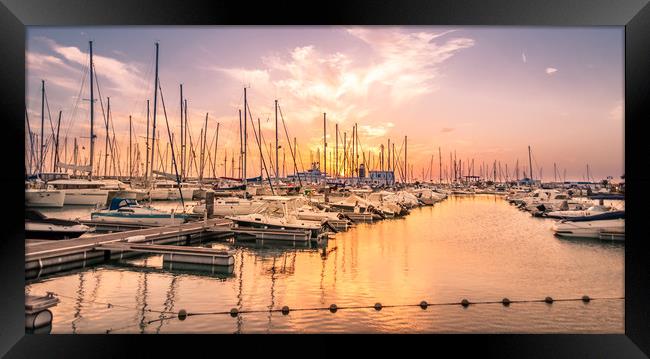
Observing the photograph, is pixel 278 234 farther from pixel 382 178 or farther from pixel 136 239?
pixel 382 178

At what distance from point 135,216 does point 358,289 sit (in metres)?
13.1

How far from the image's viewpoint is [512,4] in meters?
5.31

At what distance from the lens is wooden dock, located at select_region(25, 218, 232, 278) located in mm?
11164

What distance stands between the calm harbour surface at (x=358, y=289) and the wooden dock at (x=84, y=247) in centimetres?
43

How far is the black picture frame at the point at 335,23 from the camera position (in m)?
5.25

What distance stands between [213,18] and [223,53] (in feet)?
31.1

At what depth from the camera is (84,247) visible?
493 inches

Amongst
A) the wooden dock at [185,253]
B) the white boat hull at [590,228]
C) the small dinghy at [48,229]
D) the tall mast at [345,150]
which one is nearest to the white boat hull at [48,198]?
the small dinghy at [48,229]

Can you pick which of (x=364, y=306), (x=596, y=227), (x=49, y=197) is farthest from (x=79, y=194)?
(x=596, y=227)

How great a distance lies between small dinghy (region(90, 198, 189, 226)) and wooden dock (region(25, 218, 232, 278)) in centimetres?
257

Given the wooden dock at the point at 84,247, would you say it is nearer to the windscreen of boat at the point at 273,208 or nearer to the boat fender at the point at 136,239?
the boat fender at the point at 136,239

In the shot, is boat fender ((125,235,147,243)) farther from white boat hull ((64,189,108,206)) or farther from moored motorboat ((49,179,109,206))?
white boat hull ((64,189,108,206))

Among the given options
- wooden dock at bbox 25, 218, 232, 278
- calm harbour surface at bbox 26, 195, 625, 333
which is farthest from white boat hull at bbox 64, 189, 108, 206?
calm harbour surface at bbox 26, 195, 625, 333
